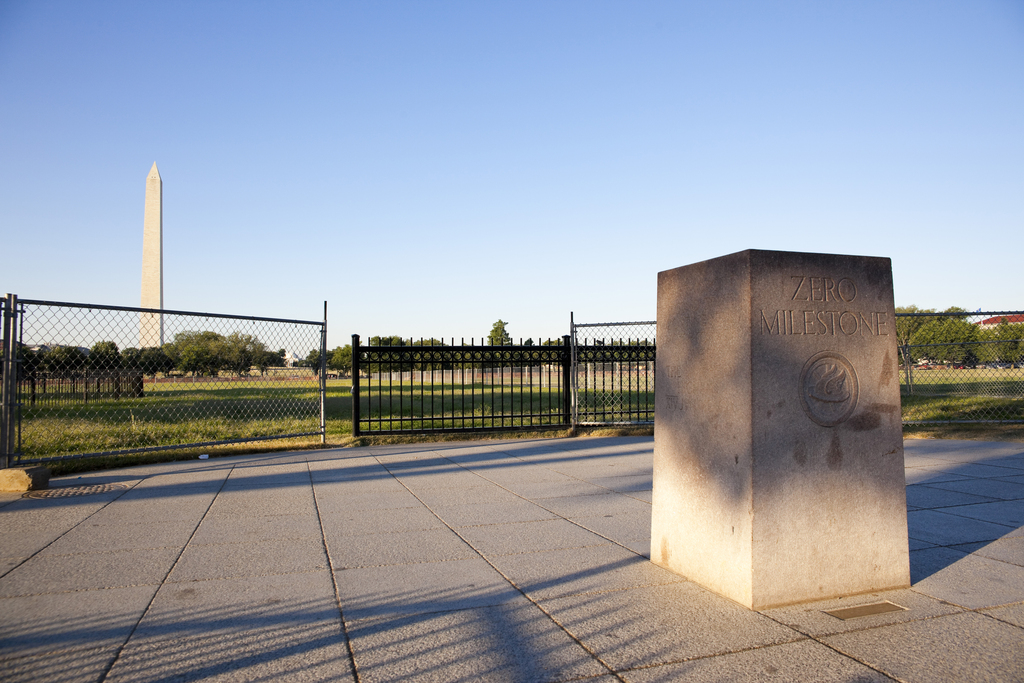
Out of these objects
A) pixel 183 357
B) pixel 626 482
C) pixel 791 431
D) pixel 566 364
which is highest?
pixel 183 357

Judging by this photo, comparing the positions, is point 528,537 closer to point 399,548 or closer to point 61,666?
point 399,548

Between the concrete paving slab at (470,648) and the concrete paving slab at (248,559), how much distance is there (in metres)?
1.15

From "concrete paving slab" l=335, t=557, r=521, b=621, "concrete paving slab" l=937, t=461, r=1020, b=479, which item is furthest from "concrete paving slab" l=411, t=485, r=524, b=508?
"concrete paving slab" l=937, t=461, r=1020, b=479

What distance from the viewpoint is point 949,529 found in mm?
4848

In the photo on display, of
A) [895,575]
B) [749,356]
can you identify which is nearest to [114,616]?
[749,356]

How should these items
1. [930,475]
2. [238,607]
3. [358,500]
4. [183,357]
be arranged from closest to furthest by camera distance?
[238,607] < [358,500] < [930,475] < [183,357]

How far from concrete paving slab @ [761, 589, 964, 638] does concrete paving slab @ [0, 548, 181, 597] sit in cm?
363

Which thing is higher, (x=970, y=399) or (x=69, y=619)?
(x=970, y=399)

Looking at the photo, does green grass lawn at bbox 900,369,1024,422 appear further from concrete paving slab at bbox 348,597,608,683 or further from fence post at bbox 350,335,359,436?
concrete paving slab at bbox 348,597,608,683

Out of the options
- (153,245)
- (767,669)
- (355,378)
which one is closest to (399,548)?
(767,669)

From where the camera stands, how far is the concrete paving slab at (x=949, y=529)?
180 inches

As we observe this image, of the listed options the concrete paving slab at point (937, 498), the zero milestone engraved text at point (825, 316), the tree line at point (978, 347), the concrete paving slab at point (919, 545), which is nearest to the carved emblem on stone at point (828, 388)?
the zero milestone engraved text at point (825, 316)

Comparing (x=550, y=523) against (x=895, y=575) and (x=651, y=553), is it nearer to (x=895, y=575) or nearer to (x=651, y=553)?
(x=651, y=553)

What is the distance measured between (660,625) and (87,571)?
11.7 feet
